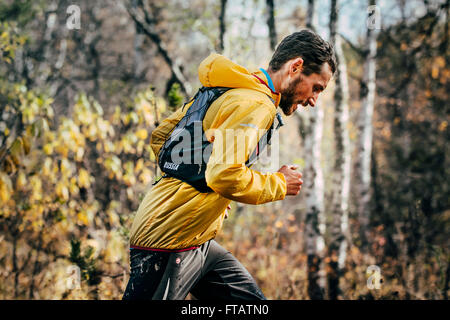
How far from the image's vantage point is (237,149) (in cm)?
159

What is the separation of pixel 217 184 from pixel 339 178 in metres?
4.44

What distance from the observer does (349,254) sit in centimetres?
620

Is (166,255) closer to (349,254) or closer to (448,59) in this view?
(349,254)

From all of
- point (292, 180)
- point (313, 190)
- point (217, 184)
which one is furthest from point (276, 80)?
point (313, 190)

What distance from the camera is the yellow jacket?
1.62 m

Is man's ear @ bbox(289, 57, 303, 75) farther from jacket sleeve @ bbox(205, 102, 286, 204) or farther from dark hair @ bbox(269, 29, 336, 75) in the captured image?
jacket sleeve @ bbox(205, 102, 286, 204)

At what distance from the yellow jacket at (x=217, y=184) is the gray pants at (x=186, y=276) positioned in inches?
2.5

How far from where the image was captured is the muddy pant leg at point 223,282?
2.18 m

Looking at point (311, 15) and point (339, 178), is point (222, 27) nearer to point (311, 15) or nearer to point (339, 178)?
point (311, 15)

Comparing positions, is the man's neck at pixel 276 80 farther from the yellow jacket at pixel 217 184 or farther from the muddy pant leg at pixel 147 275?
the muddy pant leg at pixel 147 275

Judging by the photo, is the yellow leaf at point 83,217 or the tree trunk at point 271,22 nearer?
the yellow leaf at point 83,217

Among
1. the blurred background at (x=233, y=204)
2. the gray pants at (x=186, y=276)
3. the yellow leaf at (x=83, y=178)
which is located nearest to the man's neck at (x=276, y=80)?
the gray pants at (x=186, y=276)

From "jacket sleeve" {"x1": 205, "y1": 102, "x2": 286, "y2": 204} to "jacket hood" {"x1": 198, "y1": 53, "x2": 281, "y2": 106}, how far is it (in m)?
0.16

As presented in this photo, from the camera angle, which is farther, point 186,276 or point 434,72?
point 434,72
